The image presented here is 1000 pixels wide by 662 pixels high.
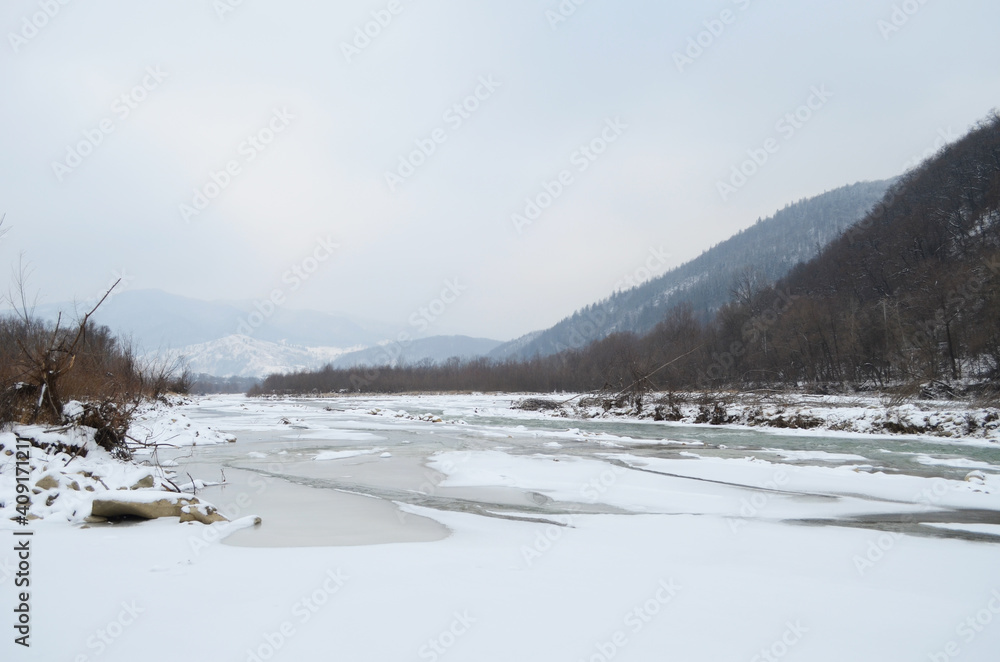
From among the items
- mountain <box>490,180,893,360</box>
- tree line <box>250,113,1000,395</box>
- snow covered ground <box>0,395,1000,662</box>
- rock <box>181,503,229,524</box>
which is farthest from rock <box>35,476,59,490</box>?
mountain <box>490,180,893,360</box>

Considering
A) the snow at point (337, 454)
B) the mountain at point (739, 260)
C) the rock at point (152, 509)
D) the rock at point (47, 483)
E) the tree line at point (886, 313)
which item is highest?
the mountain at point (739, 260)

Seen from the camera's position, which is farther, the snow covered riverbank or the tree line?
the tree line

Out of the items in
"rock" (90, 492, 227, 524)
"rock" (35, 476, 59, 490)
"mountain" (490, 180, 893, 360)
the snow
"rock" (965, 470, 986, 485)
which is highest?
"mountain" (490, 180, 893, 360)

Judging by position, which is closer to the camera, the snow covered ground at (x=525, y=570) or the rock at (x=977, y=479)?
the snow covered ground at (x=525, y=570)

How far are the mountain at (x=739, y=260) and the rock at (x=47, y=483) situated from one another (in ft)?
444

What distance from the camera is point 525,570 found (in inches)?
203

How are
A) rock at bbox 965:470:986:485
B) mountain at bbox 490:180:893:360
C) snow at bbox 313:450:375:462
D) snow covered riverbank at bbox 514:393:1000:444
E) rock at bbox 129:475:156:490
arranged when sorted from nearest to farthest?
1. rock at bbox 129:475:156:490
2. rock at bbox 965:470:986:485
3. snow at bbox 313:450:375:462
4. snow covered riverbank at bbox 514:393:1000:444
5. mountain at bbox 490:180:893:360

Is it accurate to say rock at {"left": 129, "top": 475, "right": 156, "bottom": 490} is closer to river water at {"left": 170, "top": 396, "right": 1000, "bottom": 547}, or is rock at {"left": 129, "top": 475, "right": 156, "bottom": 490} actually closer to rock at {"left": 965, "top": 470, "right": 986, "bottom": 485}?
river water at {"left": 170, "top": 396, "right": 1000, "bottom": 547}

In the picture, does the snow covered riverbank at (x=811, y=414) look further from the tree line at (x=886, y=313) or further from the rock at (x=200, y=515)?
the rock at (x=200, y=515)

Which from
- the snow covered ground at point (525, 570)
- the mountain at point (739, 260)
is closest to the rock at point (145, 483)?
the snow covered ground at point (525, 570)

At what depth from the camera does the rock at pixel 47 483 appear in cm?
755

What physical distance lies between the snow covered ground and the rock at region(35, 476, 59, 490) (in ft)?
0.33

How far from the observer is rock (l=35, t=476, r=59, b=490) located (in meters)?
7.55

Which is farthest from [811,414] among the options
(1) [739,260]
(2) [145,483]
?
(1) [739,260]
